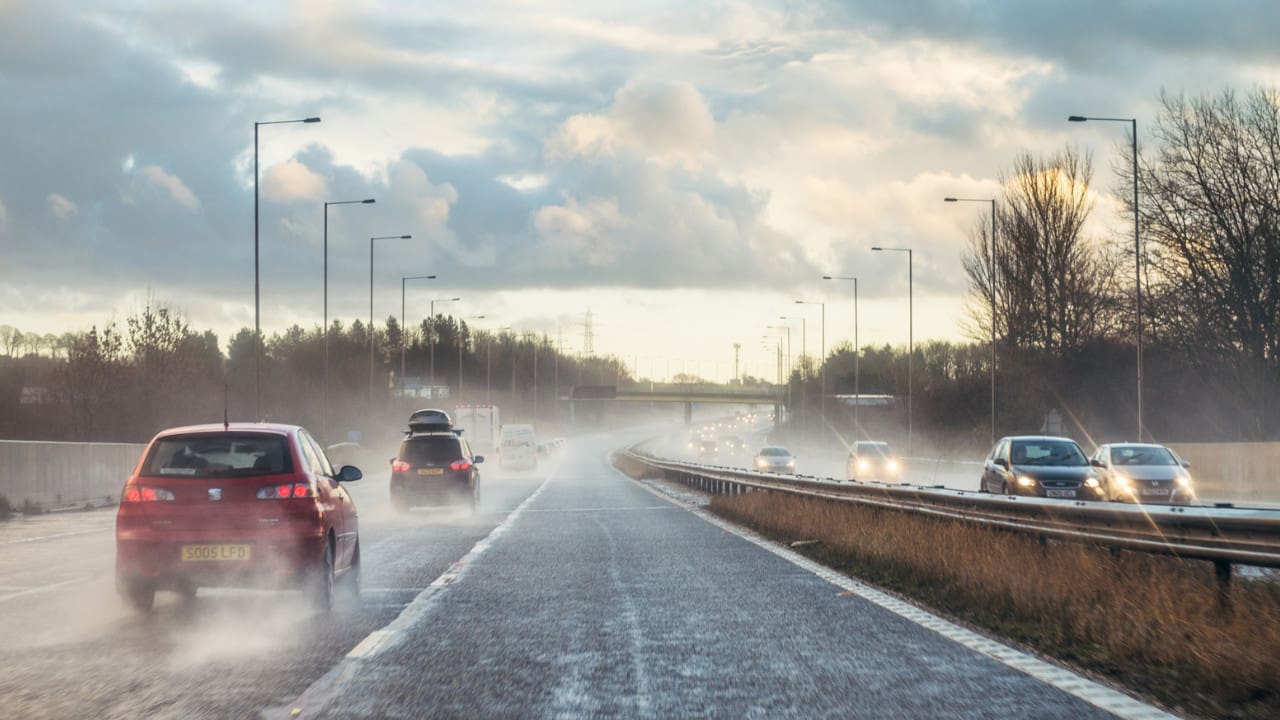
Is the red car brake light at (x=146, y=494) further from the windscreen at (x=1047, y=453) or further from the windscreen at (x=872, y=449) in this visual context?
the windscreen at (x=872, y=449)

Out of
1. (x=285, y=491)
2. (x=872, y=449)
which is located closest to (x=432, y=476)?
(x=285, y=491)

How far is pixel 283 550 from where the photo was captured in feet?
35.2

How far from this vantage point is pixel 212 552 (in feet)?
34.7

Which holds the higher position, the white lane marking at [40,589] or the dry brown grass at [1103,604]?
the dry brown grass at [1103,604]

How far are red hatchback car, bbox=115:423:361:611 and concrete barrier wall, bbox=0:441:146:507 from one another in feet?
53.2

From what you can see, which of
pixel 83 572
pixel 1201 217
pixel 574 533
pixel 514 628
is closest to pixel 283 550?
pixel 514 628

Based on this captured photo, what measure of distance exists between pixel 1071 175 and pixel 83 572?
191 ft

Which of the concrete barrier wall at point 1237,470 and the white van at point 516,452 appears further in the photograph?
the white van at point 516,452

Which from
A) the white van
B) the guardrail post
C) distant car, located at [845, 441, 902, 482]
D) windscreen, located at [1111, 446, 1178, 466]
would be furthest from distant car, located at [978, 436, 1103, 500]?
the white van

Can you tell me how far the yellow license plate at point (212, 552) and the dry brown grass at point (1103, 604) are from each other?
552cm

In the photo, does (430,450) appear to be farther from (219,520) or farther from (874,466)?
(874,466)

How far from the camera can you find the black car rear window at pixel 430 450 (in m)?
26.9

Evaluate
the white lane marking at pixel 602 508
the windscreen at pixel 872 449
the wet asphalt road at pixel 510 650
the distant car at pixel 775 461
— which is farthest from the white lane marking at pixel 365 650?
the distant car at pixel 775 461

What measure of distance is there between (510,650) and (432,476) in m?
18.0
